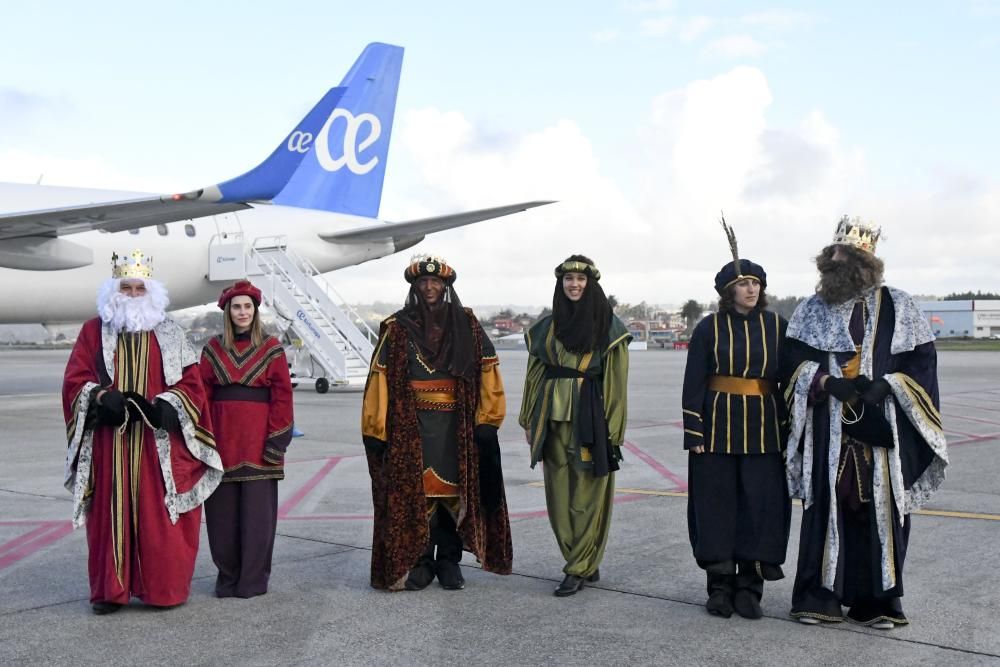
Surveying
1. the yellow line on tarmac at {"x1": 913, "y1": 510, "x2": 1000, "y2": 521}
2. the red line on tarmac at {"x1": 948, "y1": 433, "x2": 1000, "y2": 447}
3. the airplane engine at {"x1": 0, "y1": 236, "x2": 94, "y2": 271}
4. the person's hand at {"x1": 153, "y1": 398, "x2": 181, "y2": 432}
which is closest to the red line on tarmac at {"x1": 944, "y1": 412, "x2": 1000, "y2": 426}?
the red line on tarmac at {"x1": 948, "y1": 433, "x2": 1000, "y2": 447}

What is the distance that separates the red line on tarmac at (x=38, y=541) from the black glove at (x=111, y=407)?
1.46m

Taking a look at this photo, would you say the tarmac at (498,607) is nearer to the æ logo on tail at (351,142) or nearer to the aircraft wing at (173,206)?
the aircraft wing at (173,206)

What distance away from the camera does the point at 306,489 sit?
8117 mm

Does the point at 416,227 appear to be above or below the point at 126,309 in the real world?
above

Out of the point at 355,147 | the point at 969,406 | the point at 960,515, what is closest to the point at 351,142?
the point at 355,147

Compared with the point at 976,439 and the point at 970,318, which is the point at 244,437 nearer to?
the point at 976,439

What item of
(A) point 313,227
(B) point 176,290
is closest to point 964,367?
(A) point 313,227

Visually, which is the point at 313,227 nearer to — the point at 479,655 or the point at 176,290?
the point at 176,290

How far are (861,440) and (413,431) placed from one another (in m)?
2.12

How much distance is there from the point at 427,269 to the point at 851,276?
204 cm

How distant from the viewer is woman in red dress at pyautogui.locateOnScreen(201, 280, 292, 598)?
5086 millimetres

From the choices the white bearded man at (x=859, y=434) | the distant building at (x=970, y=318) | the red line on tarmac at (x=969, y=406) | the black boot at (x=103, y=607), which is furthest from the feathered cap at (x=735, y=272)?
the distant building at (x=970, y=318)

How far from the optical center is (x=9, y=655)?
407cm

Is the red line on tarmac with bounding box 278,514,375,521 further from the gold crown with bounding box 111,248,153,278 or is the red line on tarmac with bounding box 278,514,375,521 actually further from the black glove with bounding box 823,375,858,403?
the black glove with bounding box 823,375,858,403
